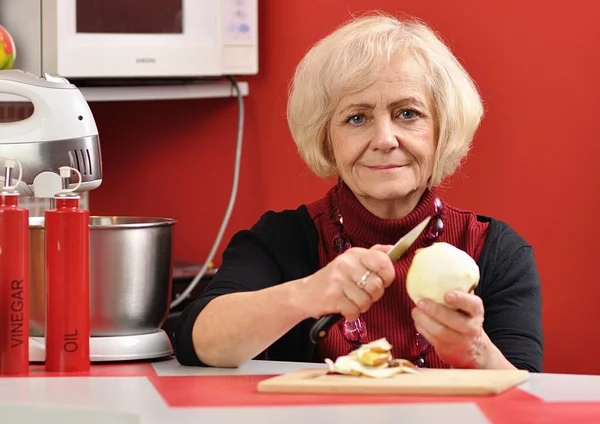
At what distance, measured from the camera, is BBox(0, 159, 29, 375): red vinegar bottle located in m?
1.52

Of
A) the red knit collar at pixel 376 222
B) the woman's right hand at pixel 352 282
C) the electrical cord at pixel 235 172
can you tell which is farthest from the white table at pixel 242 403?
the electrical cord at pixel 235 172

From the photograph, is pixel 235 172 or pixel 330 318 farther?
pixel 235 172

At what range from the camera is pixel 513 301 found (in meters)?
1.77

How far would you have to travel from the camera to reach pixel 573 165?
2.50 meters

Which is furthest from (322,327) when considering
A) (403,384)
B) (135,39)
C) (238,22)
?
(238,22)

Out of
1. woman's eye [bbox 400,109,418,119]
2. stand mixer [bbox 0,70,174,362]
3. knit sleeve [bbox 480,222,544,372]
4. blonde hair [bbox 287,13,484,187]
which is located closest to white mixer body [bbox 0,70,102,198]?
stand mixer [bbox 0,70,174,362]

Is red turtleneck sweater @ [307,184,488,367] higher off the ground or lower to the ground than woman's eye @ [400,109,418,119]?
lower

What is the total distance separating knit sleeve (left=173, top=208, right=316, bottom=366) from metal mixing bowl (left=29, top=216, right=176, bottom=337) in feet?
0.33

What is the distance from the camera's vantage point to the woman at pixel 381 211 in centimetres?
176

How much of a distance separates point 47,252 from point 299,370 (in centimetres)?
40

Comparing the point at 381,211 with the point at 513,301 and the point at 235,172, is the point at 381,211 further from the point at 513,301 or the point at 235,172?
the point at 235,172

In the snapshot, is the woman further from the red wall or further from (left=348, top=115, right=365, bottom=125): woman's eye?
the red wall

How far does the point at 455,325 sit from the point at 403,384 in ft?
0.52

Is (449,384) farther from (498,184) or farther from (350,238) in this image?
(498,184)
